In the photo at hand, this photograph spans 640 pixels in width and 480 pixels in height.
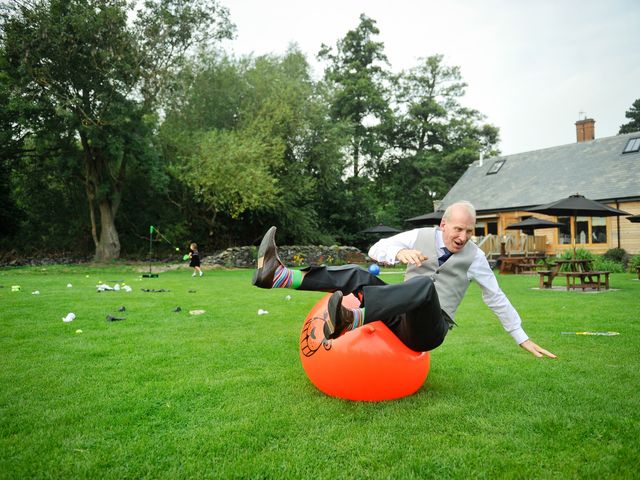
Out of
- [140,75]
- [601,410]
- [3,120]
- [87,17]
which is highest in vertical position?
[87,17]

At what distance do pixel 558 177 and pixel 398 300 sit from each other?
92.2ft

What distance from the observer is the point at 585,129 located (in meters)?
31.8

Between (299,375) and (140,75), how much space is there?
21.9 meters

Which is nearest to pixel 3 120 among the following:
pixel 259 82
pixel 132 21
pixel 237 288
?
pixel 132 21

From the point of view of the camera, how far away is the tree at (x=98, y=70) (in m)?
20.5

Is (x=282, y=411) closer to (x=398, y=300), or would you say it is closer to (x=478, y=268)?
(x=398, y=300)

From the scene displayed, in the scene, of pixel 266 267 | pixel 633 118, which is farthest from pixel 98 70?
pixel 633 118

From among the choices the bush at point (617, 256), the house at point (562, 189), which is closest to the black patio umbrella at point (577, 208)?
the house at point (562, 189)

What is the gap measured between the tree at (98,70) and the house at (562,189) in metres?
18.3

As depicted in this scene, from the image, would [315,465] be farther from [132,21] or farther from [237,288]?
[132,21]

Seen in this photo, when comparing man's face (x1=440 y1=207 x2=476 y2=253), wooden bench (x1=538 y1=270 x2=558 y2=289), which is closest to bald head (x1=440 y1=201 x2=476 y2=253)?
man's face (x1=440 y1=207 x2=476 y2=253)

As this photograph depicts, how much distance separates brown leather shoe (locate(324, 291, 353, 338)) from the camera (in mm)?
3212

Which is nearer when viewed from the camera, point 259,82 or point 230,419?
point 230,419

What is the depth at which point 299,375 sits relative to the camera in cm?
472
